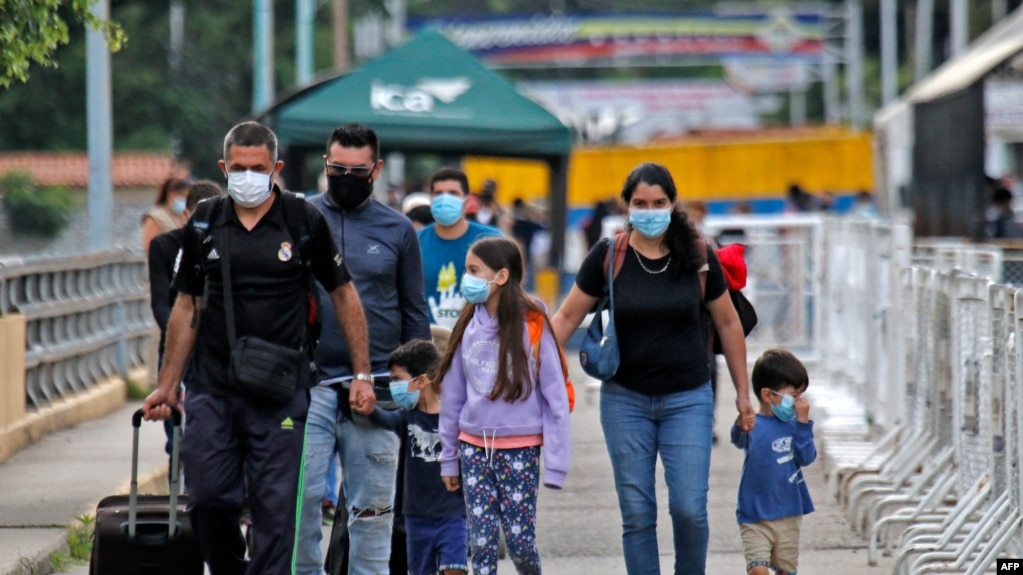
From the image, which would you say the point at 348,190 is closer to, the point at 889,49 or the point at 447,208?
the point at 447,208

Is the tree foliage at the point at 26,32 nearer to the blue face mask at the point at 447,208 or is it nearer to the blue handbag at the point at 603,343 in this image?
the blue face mask at the point at 447,208

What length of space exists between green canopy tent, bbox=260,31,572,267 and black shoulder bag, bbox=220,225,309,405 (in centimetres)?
1097

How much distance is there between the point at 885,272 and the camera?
37.7ft

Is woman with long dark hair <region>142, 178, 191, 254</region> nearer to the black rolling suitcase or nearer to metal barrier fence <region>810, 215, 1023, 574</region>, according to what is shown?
the black rolling suitcase

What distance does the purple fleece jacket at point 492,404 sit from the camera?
637 cm

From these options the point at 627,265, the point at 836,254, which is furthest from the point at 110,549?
the point at 836,254

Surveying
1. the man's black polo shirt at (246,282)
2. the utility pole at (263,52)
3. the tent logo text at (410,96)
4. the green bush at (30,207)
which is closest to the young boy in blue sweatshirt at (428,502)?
the man's black polo shirt at (246,282)

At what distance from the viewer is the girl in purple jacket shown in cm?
636

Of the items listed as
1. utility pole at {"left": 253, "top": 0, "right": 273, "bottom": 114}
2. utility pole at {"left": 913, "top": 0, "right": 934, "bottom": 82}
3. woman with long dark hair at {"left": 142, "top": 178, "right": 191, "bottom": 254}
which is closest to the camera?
woman with long dark hair at {"left": 142, "top": 178, "right": 191, "bottom": 254}

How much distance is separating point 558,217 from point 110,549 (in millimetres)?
15637

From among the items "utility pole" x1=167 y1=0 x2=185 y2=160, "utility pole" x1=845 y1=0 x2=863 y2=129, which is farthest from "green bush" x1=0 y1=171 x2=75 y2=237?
"utility pole" x1=845 y1=0 x2=863 y2=129

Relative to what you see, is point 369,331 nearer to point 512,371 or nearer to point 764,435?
point 512,371

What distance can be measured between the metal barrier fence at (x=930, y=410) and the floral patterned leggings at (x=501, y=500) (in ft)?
5.94

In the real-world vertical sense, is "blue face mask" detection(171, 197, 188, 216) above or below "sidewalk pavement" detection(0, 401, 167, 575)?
above
